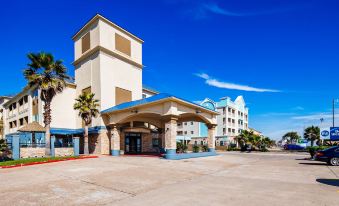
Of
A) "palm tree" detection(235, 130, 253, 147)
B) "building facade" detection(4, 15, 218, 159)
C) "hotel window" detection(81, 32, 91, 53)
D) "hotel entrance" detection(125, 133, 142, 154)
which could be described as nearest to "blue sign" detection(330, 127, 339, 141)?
"palm tree" detection(235, 130, 253, 147)

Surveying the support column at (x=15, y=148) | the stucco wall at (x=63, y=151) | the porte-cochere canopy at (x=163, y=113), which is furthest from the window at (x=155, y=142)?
the support column at (x=15, y=148)

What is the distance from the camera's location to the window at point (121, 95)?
3306cm

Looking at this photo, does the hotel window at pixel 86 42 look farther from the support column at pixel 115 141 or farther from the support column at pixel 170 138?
the support column at pixel 170 138

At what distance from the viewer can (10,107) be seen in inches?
1893

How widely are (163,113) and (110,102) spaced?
1088 cm

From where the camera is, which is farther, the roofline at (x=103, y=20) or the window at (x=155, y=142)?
the window at (x=155, y=142)

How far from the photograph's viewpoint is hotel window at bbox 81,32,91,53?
112 ft

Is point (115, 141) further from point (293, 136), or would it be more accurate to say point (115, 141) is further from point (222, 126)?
point (293, 136)

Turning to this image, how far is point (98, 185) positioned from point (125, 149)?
24245 mm

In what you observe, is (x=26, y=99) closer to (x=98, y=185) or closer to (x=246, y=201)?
(x=98, y=185)

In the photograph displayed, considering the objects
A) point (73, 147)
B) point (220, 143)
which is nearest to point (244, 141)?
point (220, 143)

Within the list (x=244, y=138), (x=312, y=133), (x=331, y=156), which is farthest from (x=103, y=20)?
(x=312, y=133)

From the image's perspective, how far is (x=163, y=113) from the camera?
2386 cm

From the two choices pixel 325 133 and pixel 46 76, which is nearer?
pixel 46 76
